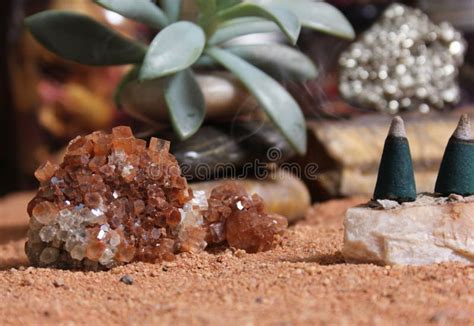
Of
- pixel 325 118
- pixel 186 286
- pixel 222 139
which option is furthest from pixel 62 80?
pixel 186 286

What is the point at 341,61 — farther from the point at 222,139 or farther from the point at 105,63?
the point at 105,63

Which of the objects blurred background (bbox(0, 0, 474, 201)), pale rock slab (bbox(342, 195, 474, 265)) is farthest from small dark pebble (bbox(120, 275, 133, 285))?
blurred background (bbox(0, 0, 474, 201))

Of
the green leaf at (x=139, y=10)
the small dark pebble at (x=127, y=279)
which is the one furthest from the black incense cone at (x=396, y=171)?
the green leaf at (x=139, y=10)

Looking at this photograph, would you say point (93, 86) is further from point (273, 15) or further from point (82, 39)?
point (273, 15)

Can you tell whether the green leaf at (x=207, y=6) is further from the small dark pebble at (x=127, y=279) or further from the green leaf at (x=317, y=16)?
the small dark pebble at (x=127, y=279)

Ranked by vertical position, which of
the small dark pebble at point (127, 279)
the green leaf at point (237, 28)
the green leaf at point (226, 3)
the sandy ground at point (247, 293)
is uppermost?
the green leaf at point (226, 3)

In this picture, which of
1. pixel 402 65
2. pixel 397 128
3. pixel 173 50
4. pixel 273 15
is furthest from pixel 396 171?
pixel 402 65
